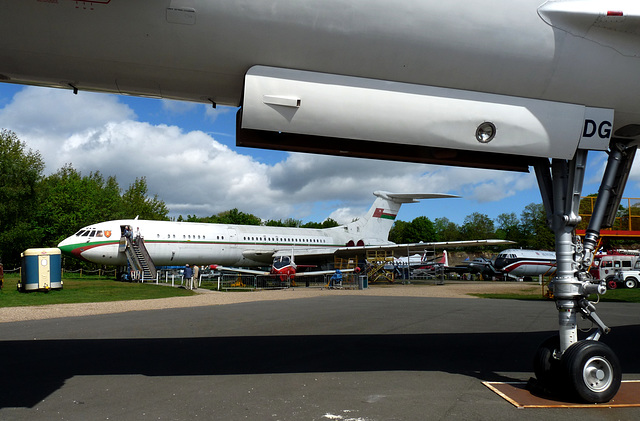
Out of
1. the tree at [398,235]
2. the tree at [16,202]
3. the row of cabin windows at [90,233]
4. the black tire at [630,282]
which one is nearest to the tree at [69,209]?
the tree at [16,202]

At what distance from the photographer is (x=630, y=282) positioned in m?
27.9

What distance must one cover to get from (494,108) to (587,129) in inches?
43.6

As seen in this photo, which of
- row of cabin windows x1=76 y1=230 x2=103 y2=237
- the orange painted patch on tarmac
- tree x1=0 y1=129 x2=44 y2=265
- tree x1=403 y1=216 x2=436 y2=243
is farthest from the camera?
tree x1=403 y1=216 x2=436 y2=243

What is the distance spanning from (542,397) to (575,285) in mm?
1143

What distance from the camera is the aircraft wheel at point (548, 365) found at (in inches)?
184

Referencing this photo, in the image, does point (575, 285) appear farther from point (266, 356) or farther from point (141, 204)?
point (141, 204)

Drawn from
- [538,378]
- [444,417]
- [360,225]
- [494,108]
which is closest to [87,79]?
[494,108]

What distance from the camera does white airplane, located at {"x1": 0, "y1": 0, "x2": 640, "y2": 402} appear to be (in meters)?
4.04

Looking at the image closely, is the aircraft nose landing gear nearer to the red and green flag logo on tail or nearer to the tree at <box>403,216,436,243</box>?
the red and green flag logo on tail

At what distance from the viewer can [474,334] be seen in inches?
348

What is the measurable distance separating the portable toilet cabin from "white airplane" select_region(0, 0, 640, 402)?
17476mm

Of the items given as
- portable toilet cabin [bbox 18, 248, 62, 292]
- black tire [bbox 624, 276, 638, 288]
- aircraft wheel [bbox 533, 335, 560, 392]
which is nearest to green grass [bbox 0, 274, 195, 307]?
portable toilet cabin [bbox 18, 248, 62, 292]

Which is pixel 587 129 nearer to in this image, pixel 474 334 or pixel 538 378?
pixel 538 378

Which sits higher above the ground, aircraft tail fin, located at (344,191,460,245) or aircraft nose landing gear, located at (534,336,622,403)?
aircraft tail fin, located at (344,191,460,245)
